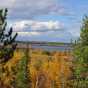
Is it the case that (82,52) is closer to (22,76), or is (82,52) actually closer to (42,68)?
(22,76)

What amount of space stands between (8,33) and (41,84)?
4105cm

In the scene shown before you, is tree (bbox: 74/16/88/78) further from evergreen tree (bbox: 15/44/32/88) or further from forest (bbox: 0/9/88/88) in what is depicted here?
evergreen tree (bbox: 15/44/32/88)

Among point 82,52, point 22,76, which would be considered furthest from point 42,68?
point 82,52

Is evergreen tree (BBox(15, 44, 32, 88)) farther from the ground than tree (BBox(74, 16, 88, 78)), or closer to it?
closer to it

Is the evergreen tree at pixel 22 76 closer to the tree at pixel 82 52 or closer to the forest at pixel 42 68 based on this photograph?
the forest at pixel 42 68

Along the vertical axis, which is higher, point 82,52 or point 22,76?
point 82,52

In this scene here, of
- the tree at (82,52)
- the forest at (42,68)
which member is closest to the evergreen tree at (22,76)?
the forest at (42,68)

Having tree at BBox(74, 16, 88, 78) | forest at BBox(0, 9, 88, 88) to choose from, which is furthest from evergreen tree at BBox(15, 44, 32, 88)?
tree at BBox(74, 16, 88, 78)

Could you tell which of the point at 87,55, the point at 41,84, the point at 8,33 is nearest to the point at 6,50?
Result: the point at 8,33

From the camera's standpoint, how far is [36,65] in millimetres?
114250

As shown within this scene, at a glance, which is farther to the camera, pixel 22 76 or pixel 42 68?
pixel 42 68

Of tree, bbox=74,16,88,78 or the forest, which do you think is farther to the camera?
tree, bbox=74,16,88,78

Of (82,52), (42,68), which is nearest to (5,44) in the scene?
(82,52)

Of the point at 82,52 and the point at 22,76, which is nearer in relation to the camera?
the point at 82,52
